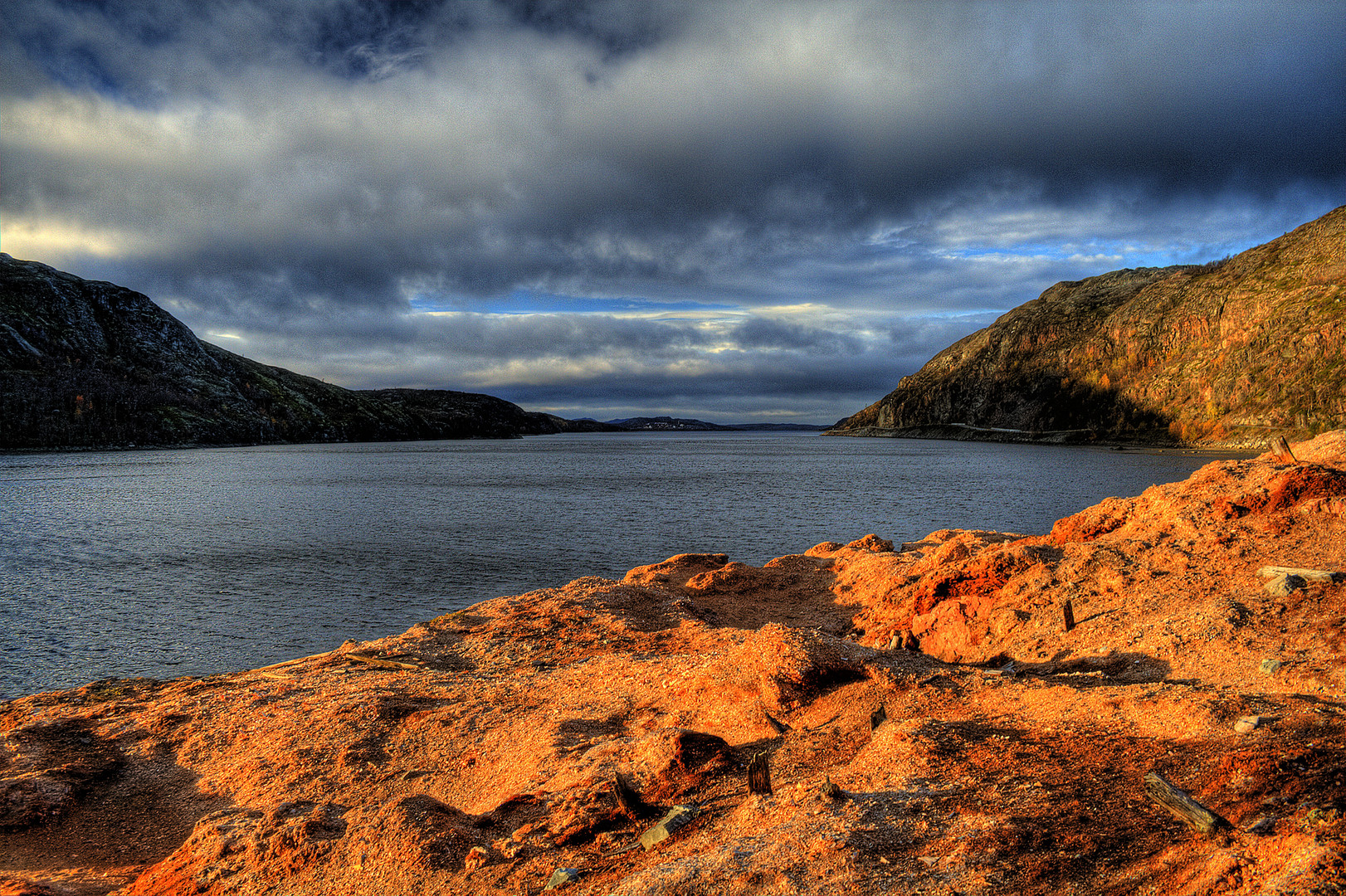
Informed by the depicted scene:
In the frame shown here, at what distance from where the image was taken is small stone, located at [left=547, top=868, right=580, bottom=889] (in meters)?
5.21

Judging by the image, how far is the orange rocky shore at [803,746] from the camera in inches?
184

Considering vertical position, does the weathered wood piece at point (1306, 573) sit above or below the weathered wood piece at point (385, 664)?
above

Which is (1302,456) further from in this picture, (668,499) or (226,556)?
(668,499)

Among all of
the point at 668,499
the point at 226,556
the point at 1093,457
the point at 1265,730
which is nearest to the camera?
the point at 1265,730

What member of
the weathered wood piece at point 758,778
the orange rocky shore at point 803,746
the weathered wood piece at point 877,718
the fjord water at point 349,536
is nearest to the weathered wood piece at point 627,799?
the orange rocky shore at point 803,746

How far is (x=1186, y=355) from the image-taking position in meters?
136

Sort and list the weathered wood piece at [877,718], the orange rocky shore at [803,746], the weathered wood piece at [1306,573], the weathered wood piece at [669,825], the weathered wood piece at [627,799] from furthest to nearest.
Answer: the weathered wood piece at [1306,573]
the weathered wood piece at [877,718]
the weathered wood piece at [627,799]
the weathered wood piece at [669,825]
the orange rocky shore at [803,746]

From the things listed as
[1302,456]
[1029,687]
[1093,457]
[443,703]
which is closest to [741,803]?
[1029,687]

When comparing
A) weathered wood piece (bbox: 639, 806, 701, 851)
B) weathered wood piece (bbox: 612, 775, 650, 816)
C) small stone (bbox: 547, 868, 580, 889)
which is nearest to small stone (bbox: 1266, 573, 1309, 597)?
weathered wood piece (bbox: 639, 806, 701, 851)

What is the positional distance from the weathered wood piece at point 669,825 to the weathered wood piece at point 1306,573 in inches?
363

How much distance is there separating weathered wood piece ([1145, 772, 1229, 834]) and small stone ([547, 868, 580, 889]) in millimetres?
4352

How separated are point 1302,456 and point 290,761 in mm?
18658

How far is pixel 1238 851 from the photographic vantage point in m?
3.96

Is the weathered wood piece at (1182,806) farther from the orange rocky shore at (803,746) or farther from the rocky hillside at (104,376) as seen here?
the rocky hillside at (104,376)
